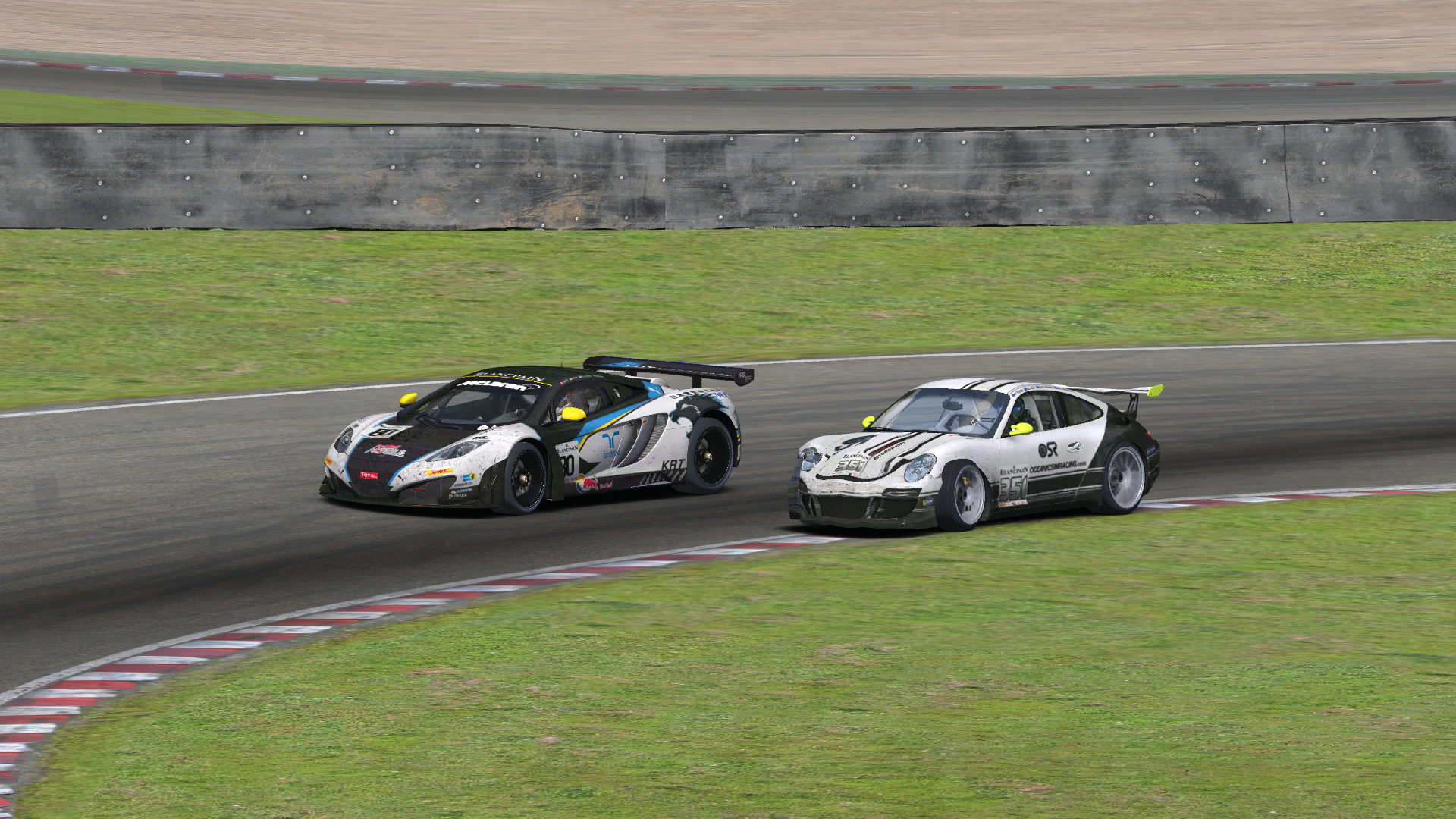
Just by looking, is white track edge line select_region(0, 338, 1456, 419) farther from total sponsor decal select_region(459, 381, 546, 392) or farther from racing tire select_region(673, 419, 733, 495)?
racing tire select_region(673, 419, 733, 495)

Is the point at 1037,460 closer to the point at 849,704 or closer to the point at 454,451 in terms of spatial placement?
the point at 454,451

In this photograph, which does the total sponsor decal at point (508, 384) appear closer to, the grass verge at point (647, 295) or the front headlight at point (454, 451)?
the front headlight at point (454, 451)

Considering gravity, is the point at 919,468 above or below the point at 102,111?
below

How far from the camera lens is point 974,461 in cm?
1388

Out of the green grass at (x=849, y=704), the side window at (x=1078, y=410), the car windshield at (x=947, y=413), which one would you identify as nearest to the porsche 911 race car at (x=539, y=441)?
the car windshield at (x=947, y=413)

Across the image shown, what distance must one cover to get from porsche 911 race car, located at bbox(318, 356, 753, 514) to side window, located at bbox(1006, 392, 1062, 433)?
2.51 m

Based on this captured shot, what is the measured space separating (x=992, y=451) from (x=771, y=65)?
84.1 ft

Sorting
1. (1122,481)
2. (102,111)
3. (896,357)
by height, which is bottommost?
(1122,481)

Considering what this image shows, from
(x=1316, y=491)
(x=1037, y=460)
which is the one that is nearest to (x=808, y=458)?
(x=1037, y=460)

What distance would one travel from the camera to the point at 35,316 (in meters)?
22.8

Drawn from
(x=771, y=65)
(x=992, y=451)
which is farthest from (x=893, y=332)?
(x=771, y=65)

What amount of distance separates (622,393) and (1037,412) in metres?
3.55

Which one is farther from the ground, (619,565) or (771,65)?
(771,65)

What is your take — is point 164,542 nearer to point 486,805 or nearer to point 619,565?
point 619,565
